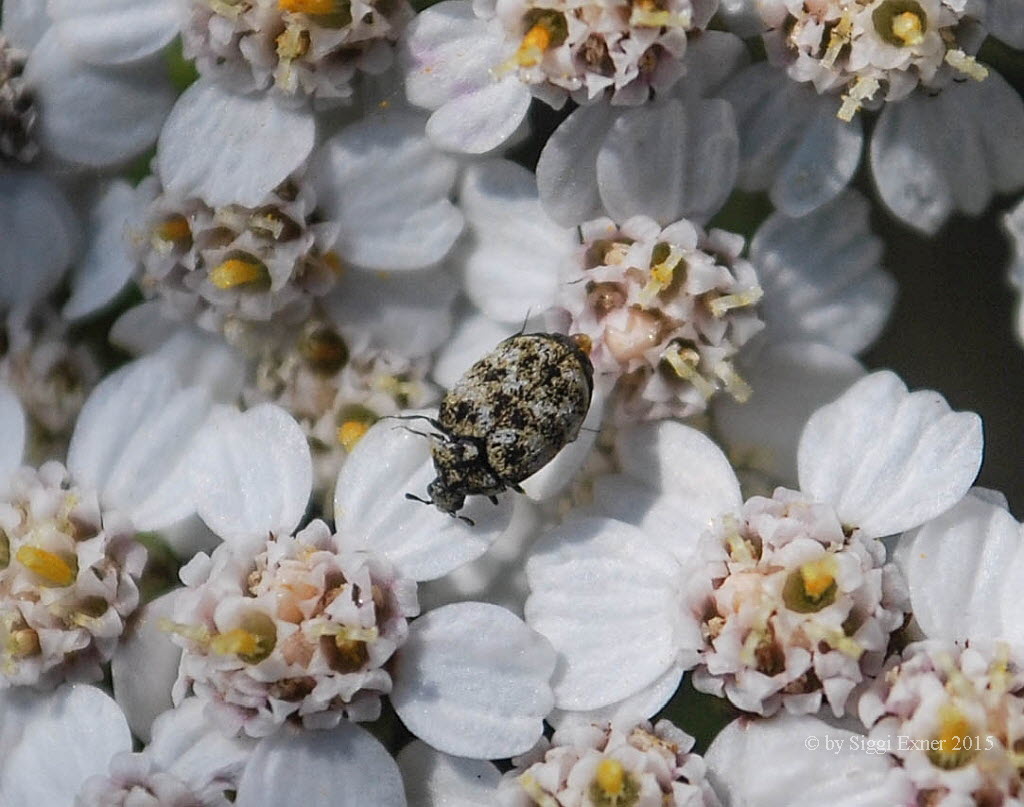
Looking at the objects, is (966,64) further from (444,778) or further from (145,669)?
(145,669)

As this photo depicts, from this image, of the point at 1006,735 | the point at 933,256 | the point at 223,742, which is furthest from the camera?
the point at 933,256

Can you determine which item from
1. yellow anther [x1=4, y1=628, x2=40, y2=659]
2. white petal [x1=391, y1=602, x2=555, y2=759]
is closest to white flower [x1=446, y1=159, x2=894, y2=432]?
white petal [x1=391, y1=602, x2=555, y2=759]

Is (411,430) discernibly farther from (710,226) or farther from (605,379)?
(710,226)

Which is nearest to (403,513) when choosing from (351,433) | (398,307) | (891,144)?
(351,433)

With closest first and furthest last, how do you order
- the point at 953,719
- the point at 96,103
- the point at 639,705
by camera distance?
1. the point at 953,719
2. the point at 639,705
3. the point at 96,103

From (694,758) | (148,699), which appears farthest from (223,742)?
(694,758)

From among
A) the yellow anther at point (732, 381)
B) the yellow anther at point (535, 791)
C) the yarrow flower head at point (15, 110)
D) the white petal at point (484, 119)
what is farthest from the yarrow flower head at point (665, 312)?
the yarrow flower head at point (15, 110)

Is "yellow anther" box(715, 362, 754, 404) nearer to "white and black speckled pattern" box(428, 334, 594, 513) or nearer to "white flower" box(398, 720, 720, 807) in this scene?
"white and black speckled pattern" box(428, 334, 594, 513)
